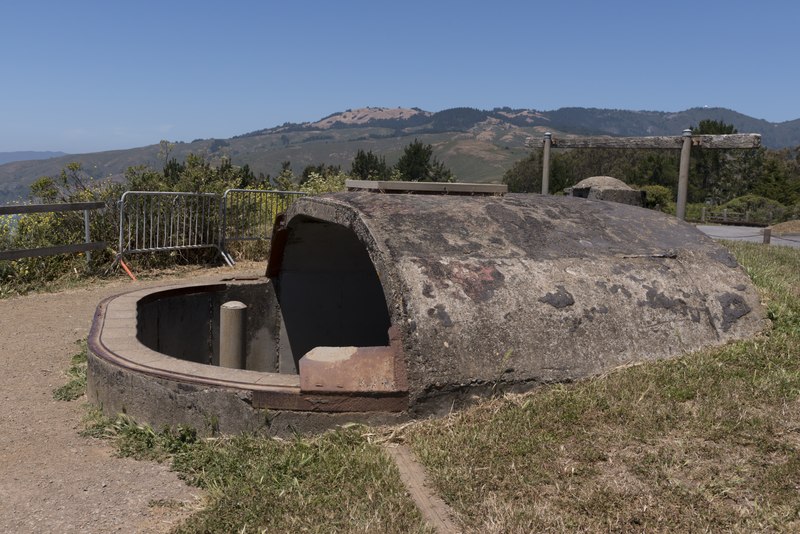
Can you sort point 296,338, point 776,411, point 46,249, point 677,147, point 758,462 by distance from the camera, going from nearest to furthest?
point 758,462 → point 776,411 → point 296,338 → point 46,249 → point 677,147

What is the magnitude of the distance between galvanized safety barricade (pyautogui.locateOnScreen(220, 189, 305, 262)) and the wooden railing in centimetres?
219

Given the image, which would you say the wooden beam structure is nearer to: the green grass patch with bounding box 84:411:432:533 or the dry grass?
the green grass patch with bounding box 84:411:432:533

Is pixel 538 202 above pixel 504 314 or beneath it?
above

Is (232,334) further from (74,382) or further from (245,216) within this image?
(245,216)

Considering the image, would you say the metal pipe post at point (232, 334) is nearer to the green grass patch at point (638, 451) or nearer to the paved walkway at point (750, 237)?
the green grass patch at point (638, 451)

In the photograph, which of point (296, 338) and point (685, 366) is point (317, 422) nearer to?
point (685, 366)

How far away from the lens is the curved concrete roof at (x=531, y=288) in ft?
13.1

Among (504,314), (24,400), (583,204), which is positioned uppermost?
(583,204)

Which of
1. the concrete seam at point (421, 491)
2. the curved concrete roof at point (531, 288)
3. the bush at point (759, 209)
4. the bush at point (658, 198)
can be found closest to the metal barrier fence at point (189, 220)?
the curved concrete roof at point (531, 288)

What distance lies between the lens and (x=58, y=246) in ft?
34.5

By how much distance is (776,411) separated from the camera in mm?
3715

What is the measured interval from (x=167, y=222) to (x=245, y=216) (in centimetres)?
159

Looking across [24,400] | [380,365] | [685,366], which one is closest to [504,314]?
[380,365]

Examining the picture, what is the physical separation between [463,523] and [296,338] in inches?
186
